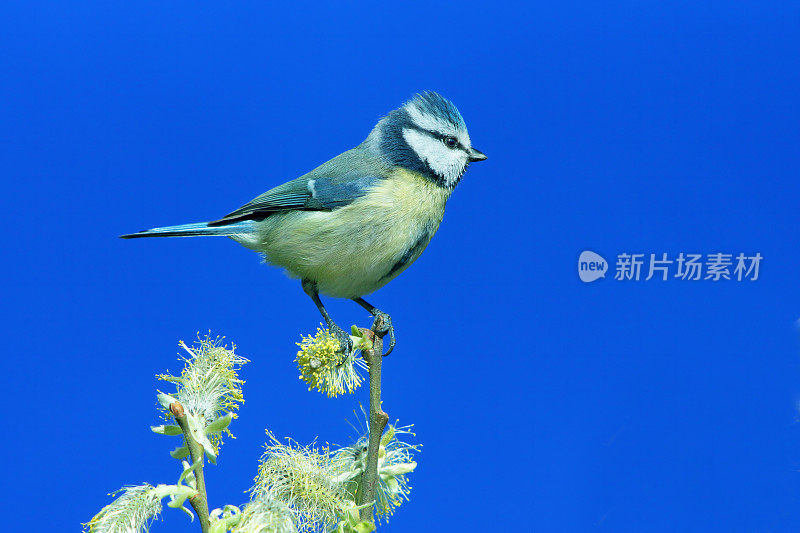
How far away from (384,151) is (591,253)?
677 millimetres

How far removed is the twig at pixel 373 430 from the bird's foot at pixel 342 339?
0.04 m

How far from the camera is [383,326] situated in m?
1.71

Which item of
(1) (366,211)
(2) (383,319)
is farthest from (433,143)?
(2) (383,319)

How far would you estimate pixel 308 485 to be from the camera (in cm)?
140

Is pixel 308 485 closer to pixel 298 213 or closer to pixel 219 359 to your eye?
pixel 219 359

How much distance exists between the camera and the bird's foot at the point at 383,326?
1.68 meters

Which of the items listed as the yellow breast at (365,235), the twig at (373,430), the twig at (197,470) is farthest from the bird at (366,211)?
the twig at (197,470)

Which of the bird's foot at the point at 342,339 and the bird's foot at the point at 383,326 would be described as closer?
the bird's foot at the point at 342,339

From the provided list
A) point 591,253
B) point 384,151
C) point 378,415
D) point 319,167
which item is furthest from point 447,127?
point 378,415

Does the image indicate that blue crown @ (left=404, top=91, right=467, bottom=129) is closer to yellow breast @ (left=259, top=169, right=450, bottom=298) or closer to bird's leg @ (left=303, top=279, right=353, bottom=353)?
yellow breast @ (left=259, top=169, right=450, bottom=298)

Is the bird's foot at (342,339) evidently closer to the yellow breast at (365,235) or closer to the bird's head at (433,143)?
the yellow breast at (365,235)

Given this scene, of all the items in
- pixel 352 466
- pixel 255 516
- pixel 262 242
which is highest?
pixel 262 242

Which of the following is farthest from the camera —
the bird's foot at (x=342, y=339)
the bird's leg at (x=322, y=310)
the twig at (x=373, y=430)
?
the bird's leg at (x=322, y=310)

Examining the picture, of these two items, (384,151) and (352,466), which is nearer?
(352,466)
